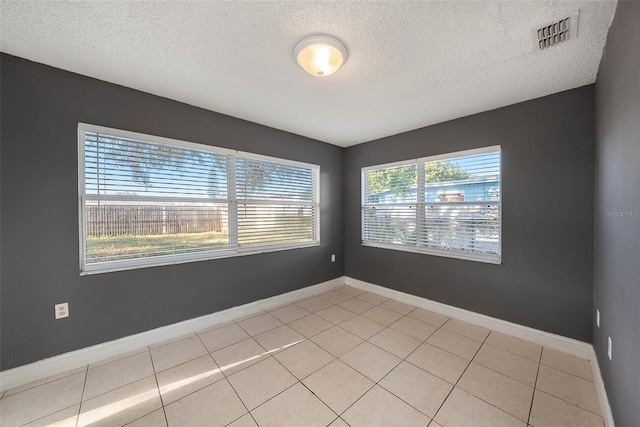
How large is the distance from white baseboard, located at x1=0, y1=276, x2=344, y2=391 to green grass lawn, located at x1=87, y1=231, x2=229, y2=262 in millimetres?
771

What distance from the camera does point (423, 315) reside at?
298 cm

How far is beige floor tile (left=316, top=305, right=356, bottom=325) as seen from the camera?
113 inches

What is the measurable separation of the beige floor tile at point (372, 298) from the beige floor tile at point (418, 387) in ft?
4.69

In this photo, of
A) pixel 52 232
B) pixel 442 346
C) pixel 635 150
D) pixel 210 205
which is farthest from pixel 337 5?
pixel 442 346

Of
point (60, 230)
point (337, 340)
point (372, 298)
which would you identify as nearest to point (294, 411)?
point (337, 340)

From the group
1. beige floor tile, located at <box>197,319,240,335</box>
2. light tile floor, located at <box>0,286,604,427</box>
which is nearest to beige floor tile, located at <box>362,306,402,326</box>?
light tile floor, located at <box>0,286,604,427</box>

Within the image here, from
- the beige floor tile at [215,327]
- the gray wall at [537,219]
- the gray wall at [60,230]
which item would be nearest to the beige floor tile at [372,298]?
the gray wall at [537,219]

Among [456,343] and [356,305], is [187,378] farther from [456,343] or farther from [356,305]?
[456,343]

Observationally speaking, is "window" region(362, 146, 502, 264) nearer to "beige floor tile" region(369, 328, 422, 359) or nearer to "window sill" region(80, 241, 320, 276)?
"beige floor tile" region(369, 328, 422, 359)

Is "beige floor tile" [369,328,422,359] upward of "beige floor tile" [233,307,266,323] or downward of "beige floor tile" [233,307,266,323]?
downward

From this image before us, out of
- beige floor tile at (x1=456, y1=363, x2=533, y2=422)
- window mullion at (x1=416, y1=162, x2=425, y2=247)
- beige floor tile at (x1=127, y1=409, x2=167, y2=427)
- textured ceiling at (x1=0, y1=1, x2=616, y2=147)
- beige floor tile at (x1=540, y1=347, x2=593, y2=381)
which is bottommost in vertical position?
beige floor tile at (x1=540, y1=347, x2=593, y2=381)

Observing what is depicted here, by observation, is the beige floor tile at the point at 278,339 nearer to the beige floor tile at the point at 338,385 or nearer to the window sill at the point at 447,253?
the beige floor tile at the point at 338,385

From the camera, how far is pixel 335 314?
3.02m

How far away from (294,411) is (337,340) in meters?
0.93
